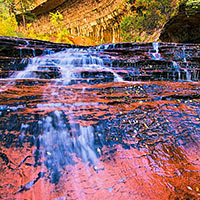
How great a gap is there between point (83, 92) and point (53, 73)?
1517 millimetres

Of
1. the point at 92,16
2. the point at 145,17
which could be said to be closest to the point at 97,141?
the point at 145,17

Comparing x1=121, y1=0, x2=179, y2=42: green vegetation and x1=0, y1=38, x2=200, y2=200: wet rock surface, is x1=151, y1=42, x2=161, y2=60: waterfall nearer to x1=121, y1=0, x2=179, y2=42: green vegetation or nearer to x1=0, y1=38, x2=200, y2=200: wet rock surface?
x1=0, y1=38, x2=200, y2=200: wet rock surface

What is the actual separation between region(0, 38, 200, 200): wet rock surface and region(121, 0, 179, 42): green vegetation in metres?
13.4

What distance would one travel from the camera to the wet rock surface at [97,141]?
120cm

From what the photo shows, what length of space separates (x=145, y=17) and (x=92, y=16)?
22.5ft

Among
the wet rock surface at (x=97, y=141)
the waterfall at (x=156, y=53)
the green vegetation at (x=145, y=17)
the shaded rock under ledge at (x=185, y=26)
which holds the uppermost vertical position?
the green vegetation at (x=145, y=17)

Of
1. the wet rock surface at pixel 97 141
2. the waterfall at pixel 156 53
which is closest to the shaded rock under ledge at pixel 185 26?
the waterfall at pixel 156 53

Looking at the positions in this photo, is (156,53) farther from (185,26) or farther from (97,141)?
(97,141)

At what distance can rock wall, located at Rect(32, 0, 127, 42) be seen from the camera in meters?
16.4

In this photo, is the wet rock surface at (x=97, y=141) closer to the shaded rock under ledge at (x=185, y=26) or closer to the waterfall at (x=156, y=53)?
the waterfall at (x=156, y=53)

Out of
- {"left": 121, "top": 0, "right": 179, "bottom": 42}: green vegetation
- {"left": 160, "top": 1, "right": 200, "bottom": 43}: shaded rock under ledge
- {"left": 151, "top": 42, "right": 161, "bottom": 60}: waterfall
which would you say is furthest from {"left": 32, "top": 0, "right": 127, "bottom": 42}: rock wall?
{"left": 151, "top": 42, "right": 161, "bottom": 60}: waterfall

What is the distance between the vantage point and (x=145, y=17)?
14.3 m

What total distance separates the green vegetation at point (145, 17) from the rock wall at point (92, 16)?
170cm

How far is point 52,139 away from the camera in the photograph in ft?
5.38
